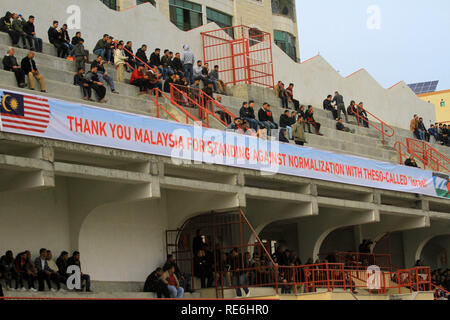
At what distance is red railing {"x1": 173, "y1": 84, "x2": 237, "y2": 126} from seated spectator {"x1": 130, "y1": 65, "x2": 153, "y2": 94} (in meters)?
1.32

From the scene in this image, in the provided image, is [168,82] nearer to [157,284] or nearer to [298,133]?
[298,133]

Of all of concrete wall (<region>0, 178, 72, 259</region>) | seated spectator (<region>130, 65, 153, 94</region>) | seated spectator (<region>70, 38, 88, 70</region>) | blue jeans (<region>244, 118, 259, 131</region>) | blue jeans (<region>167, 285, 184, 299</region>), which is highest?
seated spectator (<region>70, 38, 88, 70</region>)

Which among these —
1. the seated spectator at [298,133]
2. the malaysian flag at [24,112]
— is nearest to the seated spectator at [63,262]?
the malaysian flag at [24,112]

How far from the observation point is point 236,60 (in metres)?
Result: 33.7

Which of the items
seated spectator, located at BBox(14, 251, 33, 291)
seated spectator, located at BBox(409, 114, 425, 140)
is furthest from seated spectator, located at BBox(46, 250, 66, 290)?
seated spectator, located at BBox(409, 114, 425, 140)

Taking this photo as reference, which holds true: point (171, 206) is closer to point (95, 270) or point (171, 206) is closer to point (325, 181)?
point (95, 270)

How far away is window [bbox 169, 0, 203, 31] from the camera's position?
132 feet

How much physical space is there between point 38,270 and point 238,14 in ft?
89.0

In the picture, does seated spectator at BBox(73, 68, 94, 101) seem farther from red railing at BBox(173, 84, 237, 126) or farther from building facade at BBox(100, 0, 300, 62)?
building facade at BBox(100, 0, 300, 62)

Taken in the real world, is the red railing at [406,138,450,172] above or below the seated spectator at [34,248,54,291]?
above

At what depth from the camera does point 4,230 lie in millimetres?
19828

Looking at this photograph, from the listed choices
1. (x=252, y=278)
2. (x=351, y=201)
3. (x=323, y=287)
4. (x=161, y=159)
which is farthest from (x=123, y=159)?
(x=351, y=201)

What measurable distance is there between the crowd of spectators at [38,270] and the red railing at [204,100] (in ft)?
24.6

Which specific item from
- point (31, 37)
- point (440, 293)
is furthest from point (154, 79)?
point (440, 293)
